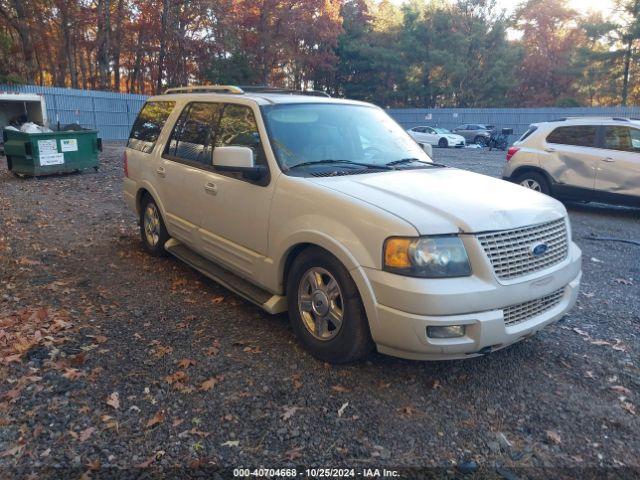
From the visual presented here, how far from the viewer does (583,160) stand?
9430 millimetres

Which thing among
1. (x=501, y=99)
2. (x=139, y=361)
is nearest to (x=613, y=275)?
(x=139, y=361)

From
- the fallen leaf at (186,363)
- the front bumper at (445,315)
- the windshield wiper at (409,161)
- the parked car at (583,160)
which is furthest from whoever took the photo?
the parked car at (583,160)

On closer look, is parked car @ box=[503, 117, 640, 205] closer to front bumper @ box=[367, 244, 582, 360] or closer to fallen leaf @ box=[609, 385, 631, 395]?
fallen leaf @ box=[609, 385, 631, 395]

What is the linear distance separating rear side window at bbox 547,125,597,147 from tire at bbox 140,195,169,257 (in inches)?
291

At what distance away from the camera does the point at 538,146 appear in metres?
10.0

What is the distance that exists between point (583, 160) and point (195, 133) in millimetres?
7174

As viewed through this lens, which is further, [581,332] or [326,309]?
[581,332]

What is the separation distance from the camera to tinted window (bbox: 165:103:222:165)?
495 cm

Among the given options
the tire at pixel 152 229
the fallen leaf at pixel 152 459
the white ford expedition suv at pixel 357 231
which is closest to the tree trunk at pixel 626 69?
the white ford expedition suv at pixel 357 231

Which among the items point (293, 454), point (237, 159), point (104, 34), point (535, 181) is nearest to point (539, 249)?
point (293, 454)

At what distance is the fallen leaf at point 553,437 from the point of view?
9.75 ft

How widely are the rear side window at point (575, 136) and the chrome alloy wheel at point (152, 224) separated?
7395 mm

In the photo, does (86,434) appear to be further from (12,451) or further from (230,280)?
(230,280)

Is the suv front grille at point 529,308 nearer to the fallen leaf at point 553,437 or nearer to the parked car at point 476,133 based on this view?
the fallen leaf at point 553,437
